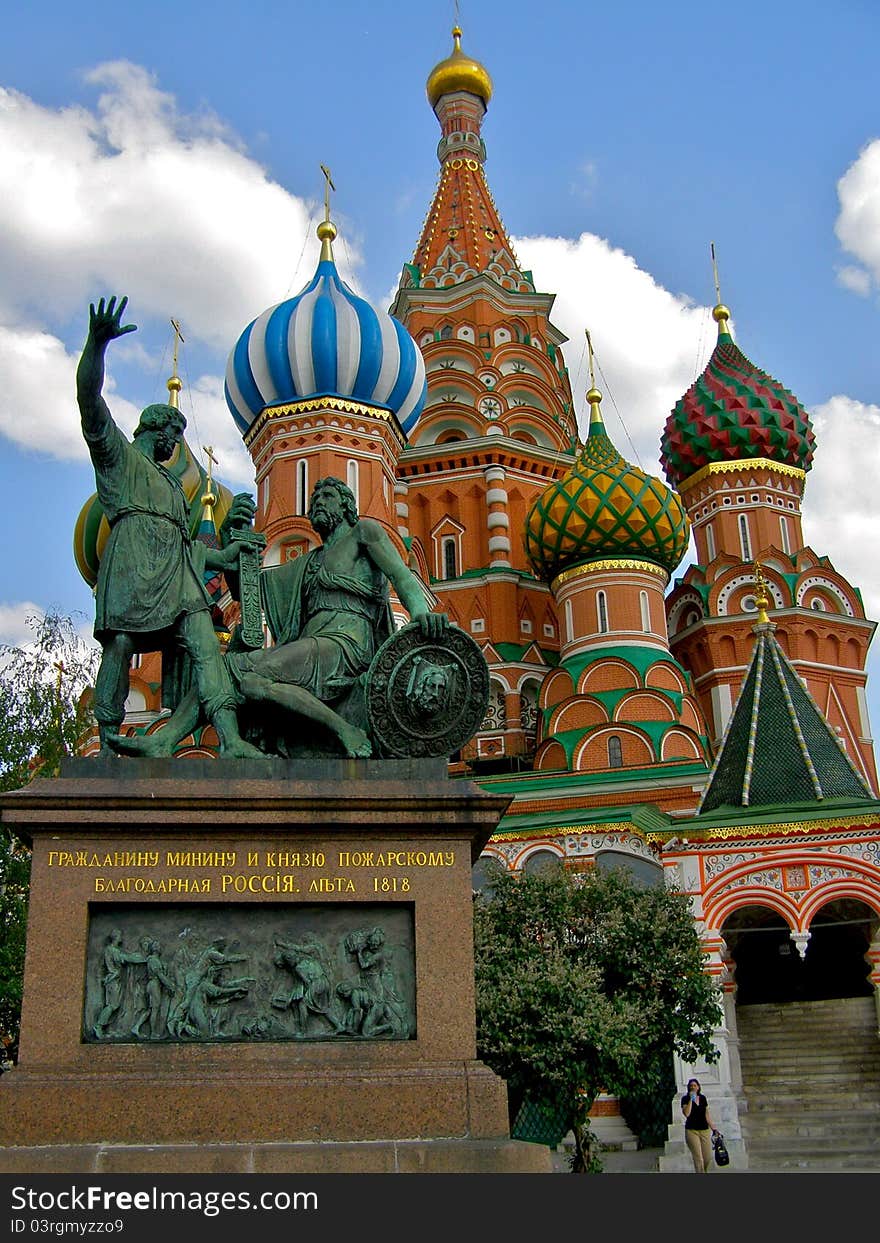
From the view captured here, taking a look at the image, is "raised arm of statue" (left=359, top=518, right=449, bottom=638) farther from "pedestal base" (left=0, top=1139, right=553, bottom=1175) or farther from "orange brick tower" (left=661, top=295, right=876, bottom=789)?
"orange brick tower" (left=661, top=295, right=876, bottom=789)

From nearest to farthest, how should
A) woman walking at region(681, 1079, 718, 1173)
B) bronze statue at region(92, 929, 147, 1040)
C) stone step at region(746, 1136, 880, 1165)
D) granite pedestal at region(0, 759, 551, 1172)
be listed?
granite pedestal at region(0, 759, 551, 1172) → bronze statue at region(92, 929, 147, 1040) → woman walking at region(681, 1079, 718, 1173) → stone step at region(746, 1136, 880, 1165)

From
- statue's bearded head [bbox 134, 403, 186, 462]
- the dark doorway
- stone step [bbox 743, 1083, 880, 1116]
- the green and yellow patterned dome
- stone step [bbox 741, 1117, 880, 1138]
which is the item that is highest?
the green and yellow patterned dome

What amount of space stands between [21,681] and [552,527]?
14460 mm

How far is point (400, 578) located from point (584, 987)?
6945 mm

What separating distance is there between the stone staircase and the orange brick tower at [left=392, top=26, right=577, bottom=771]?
1182 cm

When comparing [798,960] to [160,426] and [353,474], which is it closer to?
[353,474]

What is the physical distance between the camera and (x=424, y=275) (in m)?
41.0

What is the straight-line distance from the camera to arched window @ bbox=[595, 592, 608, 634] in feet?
98.9

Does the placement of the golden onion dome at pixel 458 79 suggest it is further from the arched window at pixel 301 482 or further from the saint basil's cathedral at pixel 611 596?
the arched window at pixel 301 482

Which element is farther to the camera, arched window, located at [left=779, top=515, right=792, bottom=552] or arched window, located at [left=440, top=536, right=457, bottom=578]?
arched window, located at [left=779, top=515, right=792, bottom=552]

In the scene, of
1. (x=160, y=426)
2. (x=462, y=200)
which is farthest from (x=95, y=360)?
(x=462, y=200)

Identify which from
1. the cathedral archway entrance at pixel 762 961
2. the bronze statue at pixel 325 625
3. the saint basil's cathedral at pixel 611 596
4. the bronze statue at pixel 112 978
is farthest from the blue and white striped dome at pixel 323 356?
the bronze statue at pixel 112 978

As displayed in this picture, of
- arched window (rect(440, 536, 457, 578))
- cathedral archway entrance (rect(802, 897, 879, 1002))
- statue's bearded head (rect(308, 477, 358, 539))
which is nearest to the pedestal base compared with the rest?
statue's bearded head (rect(308, 477, 358, 539))

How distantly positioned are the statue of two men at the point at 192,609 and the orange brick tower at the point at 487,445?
22583mm
